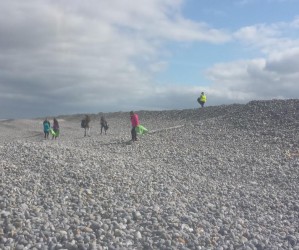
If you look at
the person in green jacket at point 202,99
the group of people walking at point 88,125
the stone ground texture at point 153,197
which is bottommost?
the stone ground texture at point 153,197

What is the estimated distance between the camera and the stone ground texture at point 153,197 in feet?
29.8

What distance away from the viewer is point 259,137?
24516 mm

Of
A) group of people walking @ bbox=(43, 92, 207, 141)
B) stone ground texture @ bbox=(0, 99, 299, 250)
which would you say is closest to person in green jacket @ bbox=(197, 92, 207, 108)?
group of people walking @ bbox=(43, 92, 207, 141)

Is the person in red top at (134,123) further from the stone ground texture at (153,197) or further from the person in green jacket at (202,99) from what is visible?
the person in green jacket at (202,99)

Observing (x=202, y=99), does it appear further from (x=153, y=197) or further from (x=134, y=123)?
(x=153, y=197)

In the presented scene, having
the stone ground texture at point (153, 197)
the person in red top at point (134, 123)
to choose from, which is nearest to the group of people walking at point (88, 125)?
→ the person in red top at point (134, 123)

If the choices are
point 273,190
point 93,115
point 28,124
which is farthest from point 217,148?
point 93,115

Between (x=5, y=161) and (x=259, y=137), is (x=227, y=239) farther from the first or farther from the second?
(x=259, y=137)

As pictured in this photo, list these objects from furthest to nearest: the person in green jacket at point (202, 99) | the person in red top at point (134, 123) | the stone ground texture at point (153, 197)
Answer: the person in green jacket at point (202, 99)
the person in red top at point (134, 123)
the stone ground texture at point (153, 197)

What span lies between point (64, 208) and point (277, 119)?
2035 centimetres

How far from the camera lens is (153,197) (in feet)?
39.2

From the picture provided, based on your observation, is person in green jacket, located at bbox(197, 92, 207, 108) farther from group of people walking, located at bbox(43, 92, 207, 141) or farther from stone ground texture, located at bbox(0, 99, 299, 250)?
stone ground texture, located at bbox(0, 99, 299, 250)

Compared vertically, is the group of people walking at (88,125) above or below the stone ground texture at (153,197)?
above

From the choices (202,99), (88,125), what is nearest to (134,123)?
(88,125)
